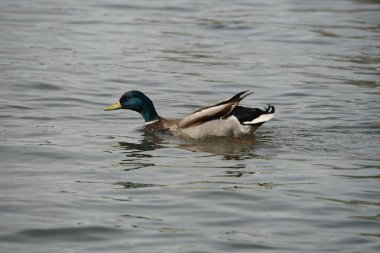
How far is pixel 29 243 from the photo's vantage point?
8.19 metres

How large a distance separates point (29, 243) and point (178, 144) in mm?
4673

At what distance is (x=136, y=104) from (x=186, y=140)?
1235 millimetres

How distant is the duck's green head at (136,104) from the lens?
13.7 metres

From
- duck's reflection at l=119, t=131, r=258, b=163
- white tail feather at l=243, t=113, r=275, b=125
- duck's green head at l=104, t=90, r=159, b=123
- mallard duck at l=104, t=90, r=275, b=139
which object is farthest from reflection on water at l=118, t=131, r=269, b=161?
duck's green head at l=104, t=90, r=159, b=123

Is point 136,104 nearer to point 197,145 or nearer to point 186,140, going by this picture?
point 186,140

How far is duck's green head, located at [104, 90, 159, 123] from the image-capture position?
13.7 meters

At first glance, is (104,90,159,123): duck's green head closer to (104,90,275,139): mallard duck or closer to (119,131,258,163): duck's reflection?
(119,131,258,163): duck's reflection

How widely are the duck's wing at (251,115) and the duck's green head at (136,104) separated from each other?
4.30 feet

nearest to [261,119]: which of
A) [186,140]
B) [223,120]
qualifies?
[223,120]

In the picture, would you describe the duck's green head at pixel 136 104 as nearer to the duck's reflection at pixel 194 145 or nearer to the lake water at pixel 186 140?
the lake water at pixel 186 140

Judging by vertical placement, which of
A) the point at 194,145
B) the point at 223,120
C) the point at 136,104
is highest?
the point at 136,104

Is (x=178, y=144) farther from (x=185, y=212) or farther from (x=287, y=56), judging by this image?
(x=287, y=56)

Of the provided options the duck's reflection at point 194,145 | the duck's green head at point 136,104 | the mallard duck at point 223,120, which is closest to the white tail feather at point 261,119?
the mallard duck at point 223,120

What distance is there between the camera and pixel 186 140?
12.9 m
